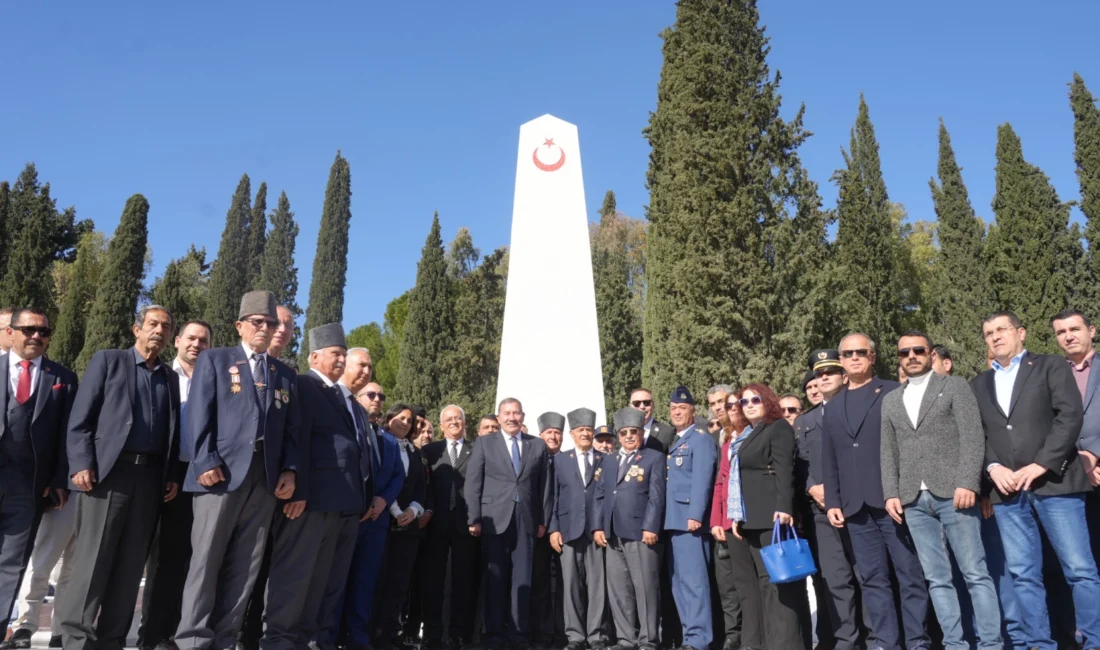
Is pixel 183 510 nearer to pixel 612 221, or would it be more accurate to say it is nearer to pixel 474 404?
pixel 474 404

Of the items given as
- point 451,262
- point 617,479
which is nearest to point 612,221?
point 451,262

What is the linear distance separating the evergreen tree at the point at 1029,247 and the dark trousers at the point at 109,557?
19975mm

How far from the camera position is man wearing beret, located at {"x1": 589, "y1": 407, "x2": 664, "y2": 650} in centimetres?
530

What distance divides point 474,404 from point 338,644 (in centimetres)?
1941

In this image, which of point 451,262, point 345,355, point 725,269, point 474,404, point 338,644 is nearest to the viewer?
point 345,355

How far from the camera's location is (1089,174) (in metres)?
18.8

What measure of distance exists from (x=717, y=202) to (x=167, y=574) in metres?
11.8

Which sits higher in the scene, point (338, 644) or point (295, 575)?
point (295, 575)

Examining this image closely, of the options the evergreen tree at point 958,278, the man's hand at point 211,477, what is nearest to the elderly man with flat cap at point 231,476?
the man's hand at point 211,477

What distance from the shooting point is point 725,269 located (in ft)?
46.0

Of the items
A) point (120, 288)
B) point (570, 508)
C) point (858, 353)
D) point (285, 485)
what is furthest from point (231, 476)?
point (120, 288)

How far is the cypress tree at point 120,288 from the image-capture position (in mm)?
21922

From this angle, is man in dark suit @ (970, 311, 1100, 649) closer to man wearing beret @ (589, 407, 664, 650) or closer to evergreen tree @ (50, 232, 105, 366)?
man wearing beret @ (589, 407, 664, 650)

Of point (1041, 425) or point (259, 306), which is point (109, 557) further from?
point (1041, 425)
